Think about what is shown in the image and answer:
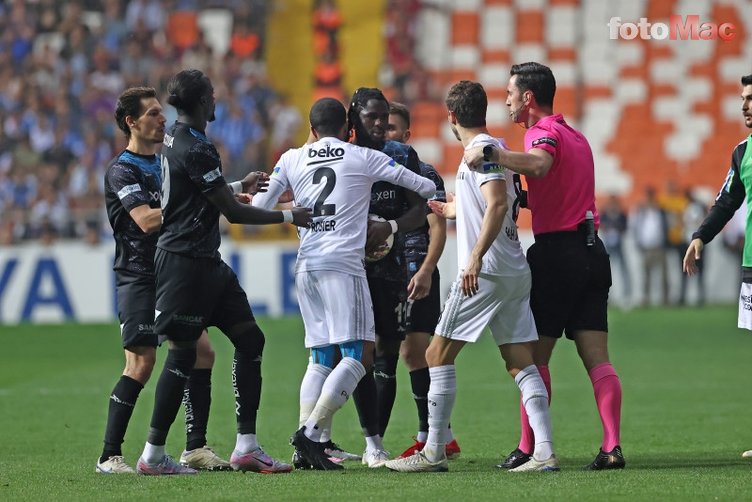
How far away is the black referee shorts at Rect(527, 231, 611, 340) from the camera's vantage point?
7.16m

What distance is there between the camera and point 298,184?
723 centimetres

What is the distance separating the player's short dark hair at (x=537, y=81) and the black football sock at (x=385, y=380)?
75.1 inches

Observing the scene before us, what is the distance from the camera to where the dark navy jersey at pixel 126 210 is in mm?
7205

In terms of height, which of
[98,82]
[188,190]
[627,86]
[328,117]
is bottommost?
[188,190]

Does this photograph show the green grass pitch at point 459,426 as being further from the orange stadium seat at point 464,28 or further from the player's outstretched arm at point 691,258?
the orange stadium seat at point 464,28

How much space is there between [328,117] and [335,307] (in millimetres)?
1089

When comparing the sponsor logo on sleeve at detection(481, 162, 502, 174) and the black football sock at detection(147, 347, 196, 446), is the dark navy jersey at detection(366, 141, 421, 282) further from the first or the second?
the black football sock at detection(147, 347, 196, 446)

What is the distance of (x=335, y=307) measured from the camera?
707cm

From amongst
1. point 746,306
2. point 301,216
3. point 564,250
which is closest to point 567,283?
point 564,250

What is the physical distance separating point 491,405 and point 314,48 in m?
17.0

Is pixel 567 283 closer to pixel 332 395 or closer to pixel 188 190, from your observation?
pixel 332 395

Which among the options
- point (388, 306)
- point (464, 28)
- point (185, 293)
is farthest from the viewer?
point (464, 28)

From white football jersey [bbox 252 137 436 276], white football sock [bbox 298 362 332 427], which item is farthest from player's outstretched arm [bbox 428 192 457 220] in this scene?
white football sock [bbox 298 362 332 427]

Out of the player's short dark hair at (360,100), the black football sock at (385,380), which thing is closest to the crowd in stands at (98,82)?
the black football sock at (385,380)
